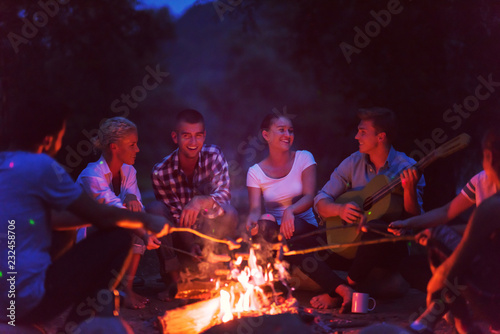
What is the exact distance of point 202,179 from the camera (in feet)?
18.7

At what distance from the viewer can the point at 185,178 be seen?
571 centimetres

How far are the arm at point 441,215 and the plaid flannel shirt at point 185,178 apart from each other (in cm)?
203

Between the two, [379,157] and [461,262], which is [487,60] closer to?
[379,157]

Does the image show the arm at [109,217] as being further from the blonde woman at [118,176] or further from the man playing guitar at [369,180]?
the man playing guitar at [369,180]

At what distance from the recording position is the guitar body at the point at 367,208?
4.86 meters

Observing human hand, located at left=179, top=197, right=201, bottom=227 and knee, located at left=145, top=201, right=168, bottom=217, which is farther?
knee, located at left=145, top=201, right=168, bottom=217

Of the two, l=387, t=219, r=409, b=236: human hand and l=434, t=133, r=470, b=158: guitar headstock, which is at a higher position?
l=434, t=133, r=470, b=158: guitar headstock

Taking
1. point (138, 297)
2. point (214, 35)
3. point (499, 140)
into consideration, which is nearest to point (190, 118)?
point (138, 297)

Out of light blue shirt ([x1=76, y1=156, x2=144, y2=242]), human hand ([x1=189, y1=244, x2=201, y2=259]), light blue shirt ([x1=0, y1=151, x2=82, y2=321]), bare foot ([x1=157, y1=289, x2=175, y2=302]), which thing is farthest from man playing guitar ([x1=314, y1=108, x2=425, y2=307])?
light blue shirt ([x1=0, y1=151, x2=82, y2=321])

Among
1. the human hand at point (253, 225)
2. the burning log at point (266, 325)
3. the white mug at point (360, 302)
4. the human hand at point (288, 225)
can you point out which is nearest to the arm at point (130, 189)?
the human hand at point (253, 225)

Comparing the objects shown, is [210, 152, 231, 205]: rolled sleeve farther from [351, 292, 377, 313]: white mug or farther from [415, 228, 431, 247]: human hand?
[415, 228, 431, 247]: human hand

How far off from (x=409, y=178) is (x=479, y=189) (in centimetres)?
68

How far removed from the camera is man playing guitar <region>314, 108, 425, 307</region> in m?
4.75

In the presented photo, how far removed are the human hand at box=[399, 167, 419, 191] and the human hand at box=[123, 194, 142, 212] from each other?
246 centimetres
